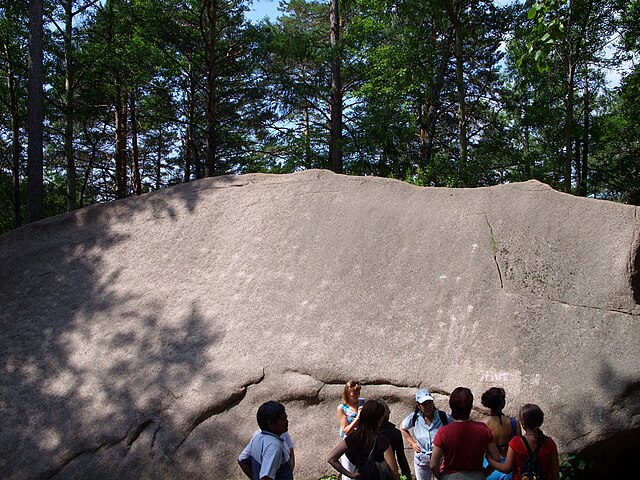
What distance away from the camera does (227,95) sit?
58.3 ft

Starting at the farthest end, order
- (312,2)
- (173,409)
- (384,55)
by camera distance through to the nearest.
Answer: (312,2), (384,55), (173,409)

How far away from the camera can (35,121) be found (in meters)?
10.2

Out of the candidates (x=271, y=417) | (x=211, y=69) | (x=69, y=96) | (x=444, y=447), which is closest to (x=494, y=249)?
(x=444, y=447)

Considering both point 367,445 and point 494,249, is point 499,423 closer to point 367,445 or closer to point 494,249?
point 367,445

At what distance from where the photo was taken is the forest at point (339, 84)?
15820mm

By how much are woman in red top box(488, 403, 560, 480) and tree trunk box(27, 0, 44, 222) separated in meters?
9.11

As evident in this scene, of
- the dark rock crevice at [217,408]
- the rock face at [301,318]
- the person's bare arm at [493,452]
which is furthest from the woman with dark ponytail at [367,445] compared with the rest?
the dark rock crevice at [217,408]

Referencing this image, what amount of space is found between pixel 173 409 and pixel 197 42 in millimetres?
13846

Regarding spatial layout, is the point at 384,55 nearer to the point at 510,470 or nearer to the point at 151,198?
the point at 151,198

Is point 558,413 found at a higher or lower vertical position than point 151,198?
lower

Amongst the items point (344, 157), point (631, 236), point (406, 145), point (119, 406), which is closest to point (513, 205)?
point (631, 236)

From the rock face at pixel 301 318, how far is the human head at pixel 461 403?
1.61 meters

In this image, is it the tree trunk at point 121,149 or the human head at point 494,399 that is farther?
the tree trunk at point 121,149

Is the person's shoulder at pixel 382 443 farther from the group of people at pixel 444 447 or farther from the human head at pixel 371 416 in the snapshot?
the human head at pixel 371 416
